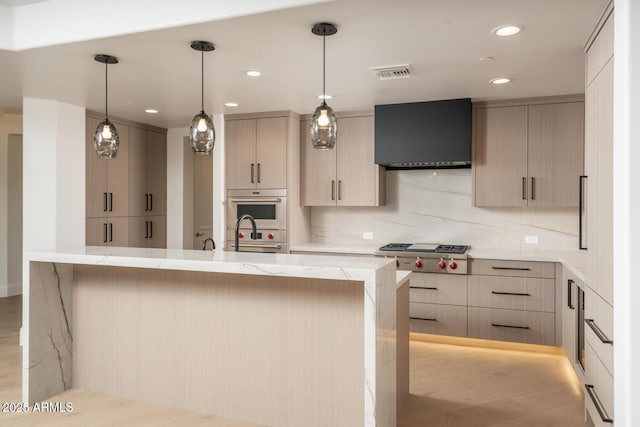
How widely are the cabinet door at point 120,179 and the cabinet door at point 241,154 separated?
4.22 ft

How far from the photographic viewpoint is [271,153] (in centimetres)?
520

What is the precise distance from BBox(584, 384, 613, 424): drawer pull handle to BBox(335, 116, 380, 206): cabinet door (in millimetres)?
2757

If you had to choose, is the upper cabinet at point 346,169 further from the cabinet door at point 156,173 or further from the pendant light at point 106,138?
the pendant light at point 106,138

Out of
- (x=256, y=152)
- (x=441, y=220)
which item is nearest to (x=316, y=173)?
(x=256, y=152)

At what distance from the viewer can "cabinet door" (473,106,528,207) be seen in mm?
4609

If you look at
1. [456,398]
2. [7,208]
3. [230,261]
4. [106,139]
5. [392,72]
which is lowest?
[456,398]

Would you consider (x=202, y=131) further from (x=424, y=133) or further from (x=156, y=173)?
(x=156, y=173)

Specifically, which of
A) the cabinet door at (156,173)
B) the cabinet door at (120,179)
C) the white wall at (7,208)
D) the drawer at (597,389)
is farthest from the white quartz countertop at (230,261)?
the white wall at (7,208)

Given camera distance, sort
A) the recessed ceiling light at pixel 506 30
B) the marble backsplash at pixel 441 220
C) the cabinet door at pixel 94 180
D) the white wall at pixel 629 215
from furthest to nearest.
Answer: the cabinet door at pixel 94 180, the marble backsplash at pixel 441 220, the recessed ceiling light at pixel 506 30, the white wall at pixel 629 215

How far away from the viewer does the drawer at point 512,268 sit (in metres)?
4.27

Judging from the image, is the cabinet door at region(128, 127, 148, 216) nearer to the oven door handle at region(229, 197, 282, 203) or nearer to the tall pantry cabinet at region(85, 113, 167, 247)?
the tall pantry cabinet at region(85, 113, 167, 247)

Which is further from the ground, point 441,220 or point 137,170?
point 137,170

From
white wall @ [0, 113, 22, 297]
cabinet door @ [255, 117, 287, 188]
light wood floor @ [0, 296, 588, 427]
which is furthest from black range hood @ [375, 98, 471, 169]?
white wall @ [0, 113, 22, 297]

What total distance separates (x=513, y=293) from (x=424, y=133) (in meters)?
1.72
